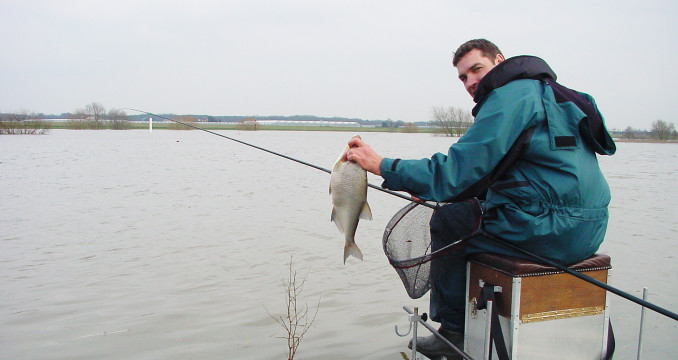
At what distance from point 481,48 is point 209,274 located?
581 centimetres

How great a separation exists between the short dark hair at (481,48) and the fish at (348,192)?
3.62 feet

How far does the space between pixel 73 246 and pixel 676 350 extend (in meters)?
9.29

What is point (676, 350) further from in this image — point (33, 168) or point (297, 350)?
point (33, 168)

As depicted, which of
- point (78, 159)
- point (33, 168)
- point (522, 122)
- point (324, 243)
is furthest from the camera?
point (78, 159)

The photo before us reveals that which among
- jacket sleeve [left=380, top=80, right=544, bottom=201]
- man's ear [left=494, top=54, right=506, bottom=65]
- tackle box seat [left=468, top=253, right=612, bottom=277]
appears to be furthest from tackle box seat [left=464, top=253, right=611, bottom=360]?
man's ear [left=494, top=54, right=506, bottom=65]

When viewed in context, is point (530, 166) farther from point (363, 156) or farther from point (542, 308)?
point (363, 156)

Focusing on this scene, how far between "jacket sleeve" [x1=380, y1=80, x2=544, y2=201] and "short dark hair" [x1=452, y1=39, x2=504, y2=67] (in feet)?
2.32

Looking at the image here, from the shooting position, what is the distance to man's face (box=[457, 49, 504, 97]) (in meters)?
3.71

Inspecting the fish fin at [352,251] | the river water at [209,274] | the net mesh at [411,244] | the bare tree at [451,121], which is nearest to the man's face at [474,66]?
the net mesh at [411,244]

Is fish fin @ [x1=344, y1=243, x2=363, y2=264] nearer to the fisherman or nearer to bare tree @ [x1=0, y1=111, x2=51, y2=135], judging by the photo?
the fisherman

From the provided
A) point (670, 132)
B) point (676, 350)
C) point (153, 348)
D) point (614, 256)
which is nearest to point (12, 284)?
point (153, 348)

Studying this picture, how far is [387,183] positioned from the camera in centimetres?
323

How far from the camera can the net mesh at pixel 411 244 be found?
12.1 feet

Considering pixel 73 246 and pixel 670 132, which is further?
pixel 670 132
